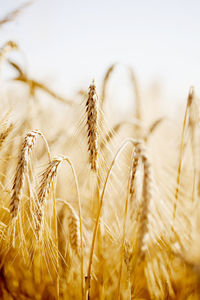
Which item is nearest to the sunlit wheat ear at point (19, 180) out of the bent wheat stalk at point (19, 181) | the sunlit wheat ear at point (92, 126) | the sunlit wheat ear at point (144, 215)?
the bent wheat stalk at point (19, 181)

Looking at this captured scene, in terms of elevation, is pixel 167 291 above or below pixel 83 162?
below

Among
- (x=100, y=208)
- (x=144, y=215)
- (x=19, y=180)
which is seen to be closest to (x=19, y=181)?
(x=19, y=180)

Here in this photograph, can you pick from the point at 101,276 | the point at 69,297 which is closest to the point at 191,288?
the point at 101,276

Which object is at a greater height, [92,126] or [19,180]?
[92,126]

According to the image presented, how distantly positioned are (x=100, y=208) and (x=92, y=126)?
25 centimetres

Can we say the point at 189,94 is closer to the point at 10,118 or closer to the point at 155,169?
the point at 155,169

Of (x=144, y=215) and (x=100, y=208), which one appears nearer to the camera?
(x=144, y=215)

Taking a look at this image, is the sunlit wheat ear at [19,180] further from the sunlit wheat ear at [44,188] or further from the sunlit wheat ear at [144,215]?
the sunlit wheat ear at [144,215]

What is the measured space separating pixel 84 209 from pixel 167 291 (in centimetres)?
65

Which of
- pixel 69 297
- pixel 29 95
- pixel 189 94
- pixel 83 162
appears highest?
pixel 29 95

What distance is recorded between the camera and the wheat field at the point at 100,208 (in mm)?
665

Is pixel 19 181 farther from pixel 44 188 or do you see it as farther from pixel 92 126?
pixel 92 126

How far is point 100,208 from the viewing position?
692 millimetres

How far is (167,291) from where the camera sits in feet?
2.78
